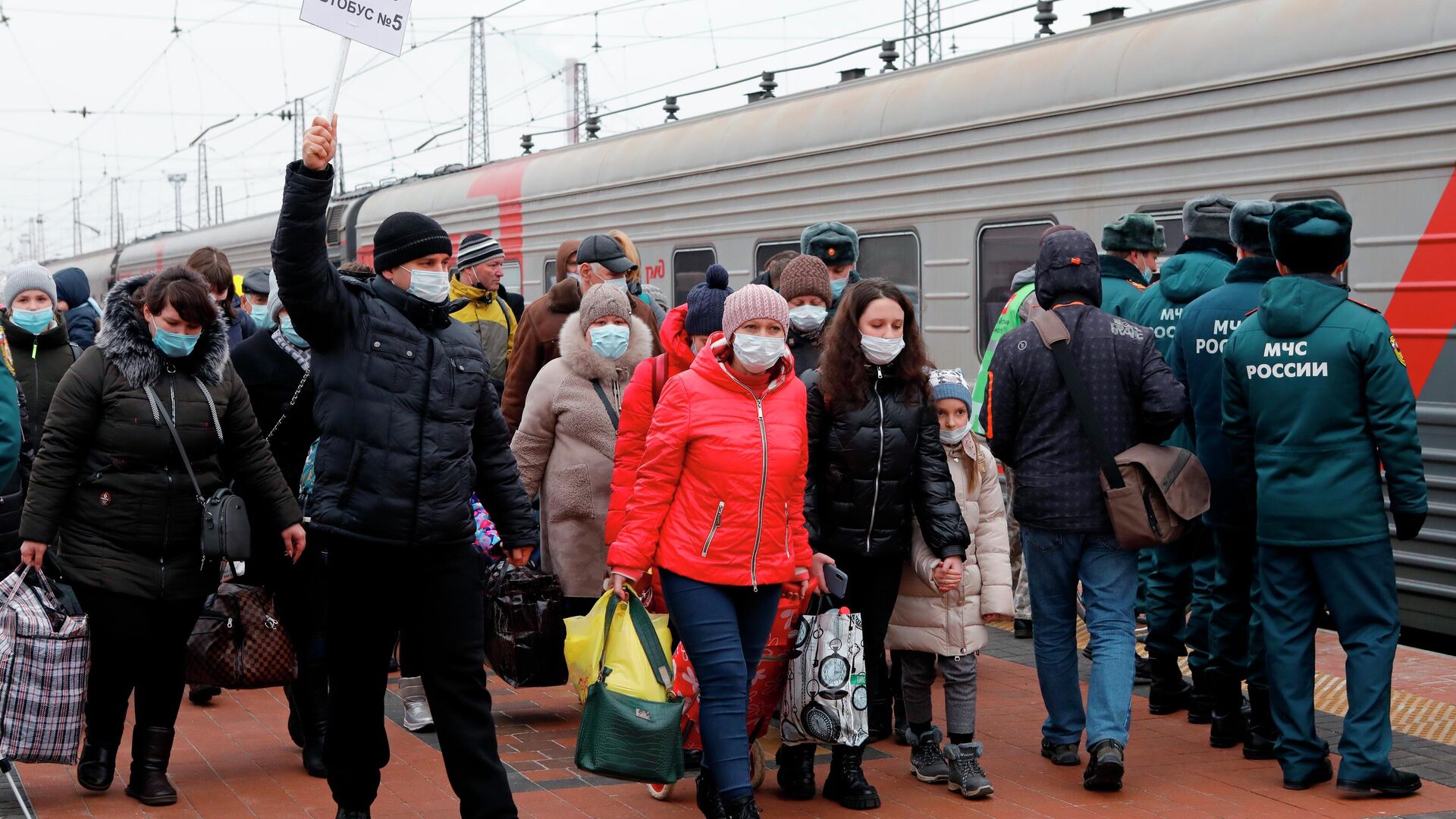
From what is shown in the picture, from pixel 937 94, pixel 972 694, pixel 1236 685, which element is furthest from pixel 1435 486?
pixel 937 94

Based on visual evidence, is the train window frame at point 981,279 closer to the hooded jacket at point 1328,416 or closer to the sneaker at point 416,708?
the hooded jacket at point 1328,416

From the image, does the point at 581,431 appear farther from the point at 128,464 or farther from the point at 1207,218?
the point at 1207,218

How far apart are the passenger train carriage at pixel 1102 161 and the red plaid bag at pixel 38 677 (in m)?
4.17

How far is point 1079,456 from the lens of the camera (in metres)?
5.55

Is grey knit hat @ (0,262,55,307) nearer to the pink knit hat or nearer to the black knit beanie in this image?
the black knit beanie

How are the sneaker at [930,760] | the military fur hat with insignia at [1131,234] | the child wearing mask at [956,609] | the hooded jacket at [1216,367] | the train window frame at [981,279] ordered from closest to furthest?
the child wearing mask at [956,609] < the sneaker at [930,760] < the hooded jacket at [1216,367] < the military fur hat with insignia at [1131,234] < the train window frame at [981,279]

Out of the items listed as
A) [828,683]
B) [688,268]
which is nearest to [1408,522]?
[828,683]

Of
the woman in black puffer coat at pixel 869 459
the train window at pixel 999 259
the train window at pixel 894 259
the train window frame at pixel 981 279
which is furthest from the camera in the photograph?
the train window at pixel 894 259

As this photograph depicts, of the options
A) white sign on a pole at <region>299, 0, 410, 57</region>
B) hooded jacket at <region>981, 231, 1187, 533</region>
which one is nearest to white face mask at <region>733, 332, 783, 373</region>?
hooded jacket at <region>981, 231, 1187, 533</region>

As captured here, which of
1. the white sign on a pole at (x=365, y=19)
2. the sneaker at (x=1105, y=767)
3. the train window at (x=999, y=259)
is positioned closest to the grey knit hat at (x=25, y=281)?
the white sign on a pole at (x=365, y=19)

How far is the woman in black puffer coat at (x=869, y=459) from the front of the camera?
5.34 metres

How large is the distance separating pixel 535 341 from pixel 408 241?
8.51ft

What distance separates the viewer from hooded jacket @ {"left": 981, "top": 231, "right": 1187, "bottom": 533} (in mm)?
5535

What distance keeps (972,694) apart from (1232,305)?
70.8 inches
